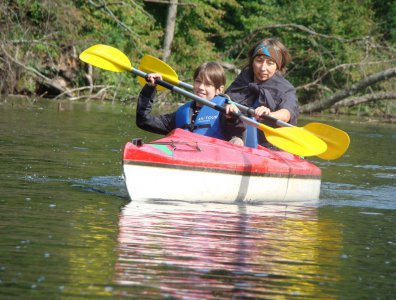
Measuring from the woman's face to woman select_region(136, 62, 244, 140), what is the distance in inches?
25.1

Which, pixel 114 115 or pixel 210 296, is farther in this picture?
pixel 114 115

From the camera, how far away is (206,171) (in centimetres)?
759

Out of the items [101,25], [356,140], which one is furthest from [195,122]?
[101,25]

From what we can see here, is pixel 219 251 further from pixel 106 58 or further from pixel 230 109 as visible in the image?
pixel 106 58

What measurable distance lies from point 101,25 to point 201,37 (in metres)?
4.21

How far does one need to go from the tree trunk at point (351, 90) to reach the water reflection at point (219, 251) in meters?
12.2

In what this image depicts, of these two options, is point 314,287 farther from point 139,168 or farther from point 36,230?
point 139,168

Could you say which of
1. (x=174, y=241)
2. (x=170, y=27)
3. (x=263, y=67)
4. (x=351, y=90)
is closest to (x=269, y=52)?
(x=263, y=67)

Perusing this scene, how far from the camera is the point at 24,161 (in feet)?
31.2

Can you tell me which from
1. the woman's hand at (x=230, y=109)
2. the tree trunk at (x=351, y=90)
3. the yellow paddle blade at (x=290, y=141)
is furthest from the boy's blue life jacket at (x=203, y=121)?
the tree trunk at (x=351, y=90)

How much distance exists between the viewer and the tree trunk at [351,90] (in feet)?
63.8

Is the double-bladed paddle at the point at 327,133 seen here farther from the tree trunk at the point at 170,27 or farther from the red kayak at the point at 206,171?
the tree trunk at the point at 170,27

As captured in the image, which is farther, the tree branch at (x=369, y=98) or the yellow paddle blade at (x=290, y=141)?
the tree branch at (x=369, y=98)

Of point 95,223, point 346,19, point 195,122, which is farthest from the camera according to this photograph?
point 346,19
